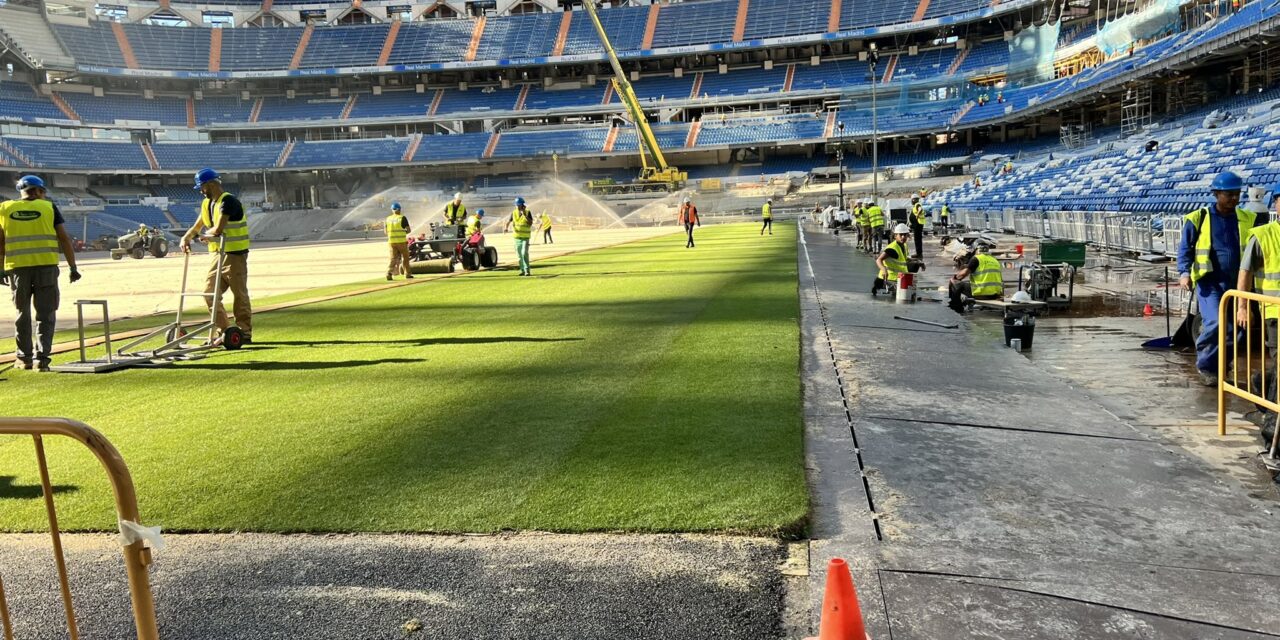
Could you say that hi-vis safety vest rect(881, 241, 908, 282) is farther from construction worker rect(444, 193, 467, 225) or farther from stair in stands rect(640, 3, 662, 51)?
stair in stands rect(640, 3, 662, 51)

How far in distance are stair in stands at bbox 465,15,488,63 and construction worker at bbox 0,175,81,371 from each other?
7215 cm

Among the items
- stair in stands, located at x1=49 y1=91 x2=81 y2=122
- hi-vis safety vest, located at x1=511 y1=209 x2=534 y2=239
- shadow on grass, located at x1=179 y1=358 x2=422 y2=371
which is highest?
stair in stands, located at x1=49 y1=91 x2=81 y2=122

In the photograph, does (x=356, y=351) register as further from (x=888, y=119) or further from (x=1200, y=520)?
(x=888, y=119)

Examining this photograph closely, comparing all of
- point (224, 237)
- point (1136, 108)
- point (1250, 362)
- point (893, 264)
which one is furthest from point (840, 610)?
point (1136, 108)

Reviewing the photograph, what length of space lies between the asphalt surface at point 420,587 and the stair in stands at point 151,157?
7795 cm

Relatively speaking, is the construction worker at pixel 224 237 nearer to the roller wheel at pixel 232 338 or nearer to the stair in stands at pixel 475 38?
the roller wheel at pixel 232 338

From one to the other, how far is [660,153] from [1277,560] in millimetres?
68263

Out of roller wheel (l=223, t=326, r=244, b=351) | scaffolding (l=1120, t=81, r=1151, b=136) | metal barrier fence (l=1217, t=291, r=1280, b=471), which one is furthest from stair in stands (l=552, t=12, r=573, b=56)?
metal barrier fence (l=1217, t=291, r=1280, b=471)

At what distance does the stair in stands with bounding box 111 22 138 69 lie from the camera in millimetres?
73938

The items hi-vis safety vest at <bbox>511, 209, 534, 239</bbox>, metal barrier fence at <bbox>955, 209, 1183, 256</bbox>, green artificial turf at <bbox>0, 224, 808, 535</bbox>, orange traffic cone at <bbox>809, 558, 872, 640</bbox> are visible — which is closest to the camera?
orange traffic cone at <bbox>809, 558, 872, 640</bbox>

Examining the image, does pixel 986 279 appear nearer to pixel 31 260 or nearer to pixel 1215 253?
pixel 1215 253

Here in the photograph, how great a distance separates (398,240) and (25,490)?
14720 millimetres

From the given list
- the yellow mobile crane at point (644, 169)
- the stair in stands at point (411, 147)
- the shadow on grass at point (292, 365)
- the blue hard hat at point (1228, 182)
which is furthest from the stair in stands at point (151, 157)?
the blue hard hat at point (1228, 182)

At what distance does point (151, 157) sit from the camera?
71.2 m
